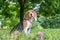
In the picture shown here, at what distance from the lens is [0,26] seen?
25.6 feet

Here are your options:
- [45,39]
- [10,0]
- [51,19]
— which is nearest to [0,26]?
[10,0]

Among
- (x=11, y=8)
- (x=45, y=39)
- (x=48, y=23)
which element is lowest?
(x=48, y=23)

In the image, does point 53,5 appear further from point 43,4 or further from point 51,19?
point 51,19

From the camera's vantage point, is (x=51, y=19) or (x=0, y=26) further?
(x=51, y=19)

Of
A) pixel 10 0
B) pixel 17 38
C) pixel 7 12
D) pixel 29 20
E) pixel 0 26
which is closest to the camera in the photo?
pixel 17 38

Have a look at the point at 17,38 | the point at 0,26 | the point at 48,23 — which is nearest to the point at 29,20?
the point at 17,38

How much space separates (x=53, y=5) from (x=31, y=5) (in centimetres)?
52

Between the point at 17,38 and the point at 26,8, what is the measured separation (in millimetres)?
1814

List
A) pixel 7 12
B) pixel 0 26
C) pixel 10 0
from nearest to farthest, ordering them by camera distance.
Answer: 1. pixel 7 12
2. pixel 10 0
3. pixel 0 26

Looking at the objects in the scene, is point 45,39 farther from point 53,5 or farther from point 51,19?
point 51,19

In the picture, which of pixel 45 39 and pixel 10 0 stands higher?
pixel 10 0

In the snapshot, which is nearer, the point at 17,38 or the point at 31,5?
the point at 17,38

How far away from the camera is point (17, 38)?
15.4 ft

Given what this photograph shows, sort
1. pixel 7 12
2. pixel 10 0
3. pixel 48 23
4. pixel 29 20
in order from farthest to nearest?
pixel 48 23
pixel 10 0
pixel 7 12
pixel 29 20
